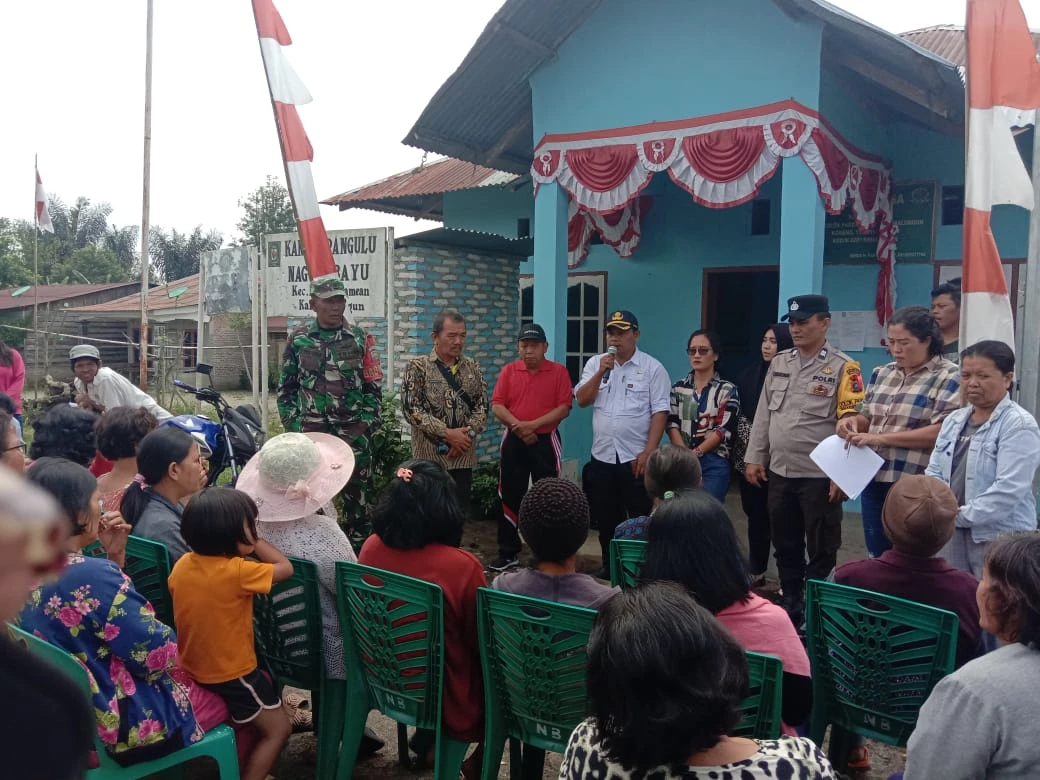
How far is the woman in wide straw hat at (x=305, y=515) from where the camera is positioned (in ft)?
8.75

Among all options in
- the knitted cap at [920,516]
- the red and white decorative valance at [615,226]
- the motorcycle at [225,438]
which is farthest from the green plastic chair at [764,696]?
the red and white decorative valance at [615,226]

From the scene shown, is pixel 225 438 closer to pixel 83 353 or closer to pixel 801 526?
pixel 83 353

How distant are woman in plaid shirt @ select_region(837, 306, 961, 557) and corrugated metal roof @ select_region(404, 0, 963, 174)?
2.07m

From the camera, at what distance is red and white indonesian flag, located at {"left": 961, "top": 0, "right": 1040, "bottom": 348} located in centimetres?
332

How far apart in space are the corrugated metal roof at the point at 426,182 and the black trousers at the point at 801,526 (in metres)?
5.73

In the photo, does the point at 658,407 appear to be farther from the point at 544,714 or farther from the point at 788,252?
the point at 544,714

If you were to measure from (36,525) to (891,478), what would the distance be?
3.87 m

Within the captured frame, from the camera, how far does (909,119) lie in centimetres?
624

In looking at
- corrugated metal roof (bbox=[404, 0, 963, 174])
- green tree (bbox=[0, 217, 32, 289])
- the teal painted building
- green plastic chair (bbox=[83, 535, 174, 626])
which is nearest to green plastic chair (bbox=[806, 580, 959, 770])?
green plastic chair (bbox=[83, 535, 174, 626])

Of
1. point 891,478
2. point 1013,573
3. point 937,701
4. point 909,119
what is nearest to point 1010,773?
point 937,701

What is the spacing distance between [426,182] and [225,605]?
845cm

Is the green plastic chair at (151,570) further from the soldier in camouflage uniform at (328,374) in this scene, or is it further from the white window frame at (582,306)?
the white window frame at (582,306)

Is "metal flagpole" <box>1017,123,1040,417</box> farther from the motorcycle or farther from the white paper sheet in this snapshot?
the motorcycle

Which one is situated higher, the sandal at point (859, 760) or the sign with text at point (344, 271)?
the sign with text at point (344, 271)
